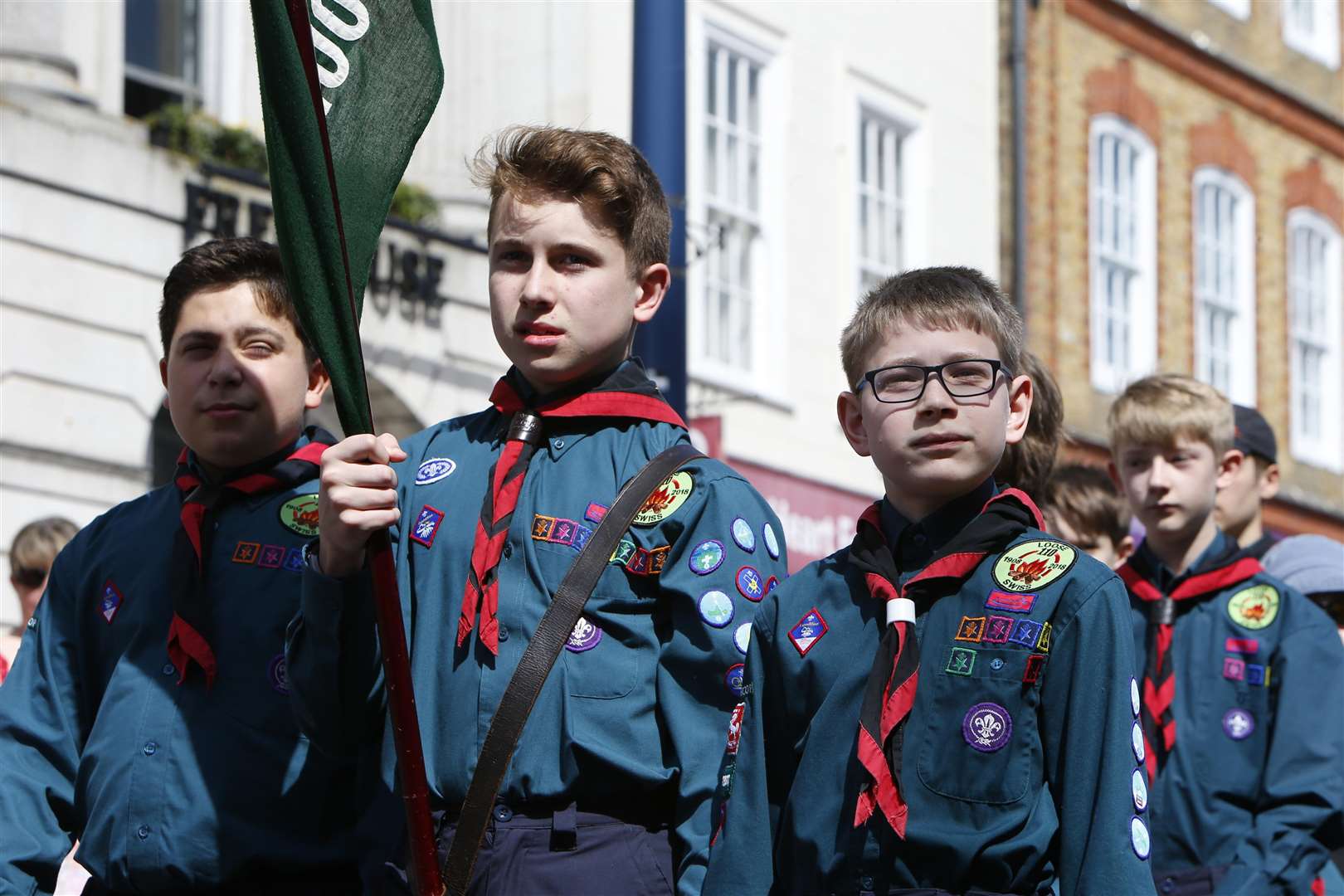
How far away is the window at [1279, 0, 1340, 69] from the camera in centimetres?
2362

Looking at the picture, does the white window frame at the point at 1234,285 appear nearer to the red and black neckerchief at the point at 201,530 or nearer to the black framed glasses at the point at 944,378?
the red and black neckerchief at the point at 201,530

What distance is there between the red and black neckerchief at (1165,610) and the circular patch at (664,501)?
6.54 feet

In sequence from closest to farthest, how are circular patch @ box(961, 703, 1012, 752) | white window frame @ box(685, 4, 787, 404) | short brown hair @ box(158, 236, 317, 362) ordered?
circular patch @ box(961, 703, 1012, 752) < short brown hair @ box(158, 236, 317, 362) < white window frame @ box(685, 4, 787, 404)

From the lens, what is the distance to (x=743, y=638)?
3906 millimetres

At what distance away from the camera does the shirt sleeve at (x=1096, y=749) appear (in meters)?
3.43

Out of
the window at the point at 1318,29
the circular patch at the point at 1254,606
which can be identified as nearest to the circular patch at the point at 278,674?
the circular patch at the point at 1254,606

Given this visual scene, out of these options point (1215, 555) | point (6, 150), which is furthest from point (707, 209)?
point (1215, 555)

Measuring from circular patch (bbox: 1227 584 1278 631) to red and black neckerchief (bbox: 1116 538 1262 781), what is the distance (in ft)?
0.13

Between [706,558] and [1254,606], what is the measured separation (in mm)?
2240

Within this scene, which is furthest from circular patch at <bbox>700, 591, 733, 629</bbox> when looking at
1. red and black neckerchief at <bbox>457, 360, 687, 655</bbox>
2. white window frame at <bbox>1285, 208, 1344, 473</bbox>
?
white window frame at <bbox>1285, 208, 1344, 473</bbox>

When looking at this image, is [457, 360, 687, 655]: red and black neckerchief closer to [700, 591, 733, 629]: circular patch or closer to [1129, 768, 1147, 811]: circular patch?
[700, 591, 733, 629]: circular patch

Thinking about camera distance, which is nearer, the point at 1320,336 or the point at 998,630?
the point at 998,630

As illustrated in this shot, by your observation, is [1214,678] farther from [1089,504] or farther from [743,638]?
[743,638]

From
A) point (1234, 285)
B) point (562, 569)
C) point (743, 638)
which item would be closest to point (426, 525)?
point (562, 569)
